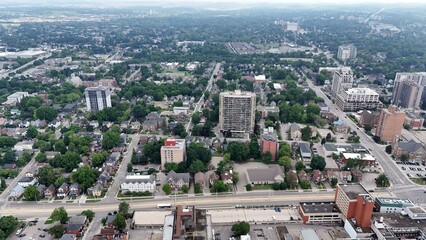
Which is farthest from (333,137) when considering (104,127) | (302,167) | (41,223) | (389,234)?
(41,223)

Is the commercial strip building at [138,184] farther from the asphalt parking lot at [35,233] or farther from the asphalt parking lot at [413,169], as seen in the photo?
the asphalt parking lot at [413,169]

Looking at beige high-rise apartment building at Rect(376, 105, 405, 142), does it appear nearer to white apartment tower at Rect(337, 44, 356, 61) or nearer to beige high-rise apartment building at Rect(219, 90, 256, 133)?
beige high-rise apartment building at Rect(219, 90, 256, 133)

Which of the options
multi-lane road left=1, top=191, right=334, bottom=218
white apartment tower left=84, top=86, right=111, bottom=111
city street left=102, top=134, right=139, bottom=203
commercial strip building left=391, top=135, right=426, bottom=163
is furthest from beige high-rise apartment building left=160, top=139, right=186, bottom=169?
commercial strip building left=391, top=135, right=426, bottom=163

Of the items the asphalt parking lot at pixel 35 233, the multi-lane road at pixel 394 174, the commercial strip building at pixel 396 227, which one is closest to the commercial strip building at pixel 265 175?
the commercial strip building at pixel 396 227

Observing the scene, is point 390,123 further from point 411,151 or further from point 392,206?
point 392,206

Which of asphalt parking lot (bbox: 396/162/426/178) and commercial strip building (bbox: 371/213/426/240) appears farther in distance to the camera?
asphalt parking lot (bbox: 396/162/426/178)

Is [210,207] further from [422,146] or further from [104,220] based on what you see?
[422,146]

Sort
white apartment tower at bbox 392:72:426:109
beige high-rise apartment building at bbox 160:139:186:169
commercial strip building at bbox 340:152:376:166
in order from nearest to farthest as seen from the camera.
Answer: beige high-rise apartment building at bbox 160:139:186:169 < commercial strip building at bbox 340:152:376:166 < white apartment tower at bbox 392:72:426:109
